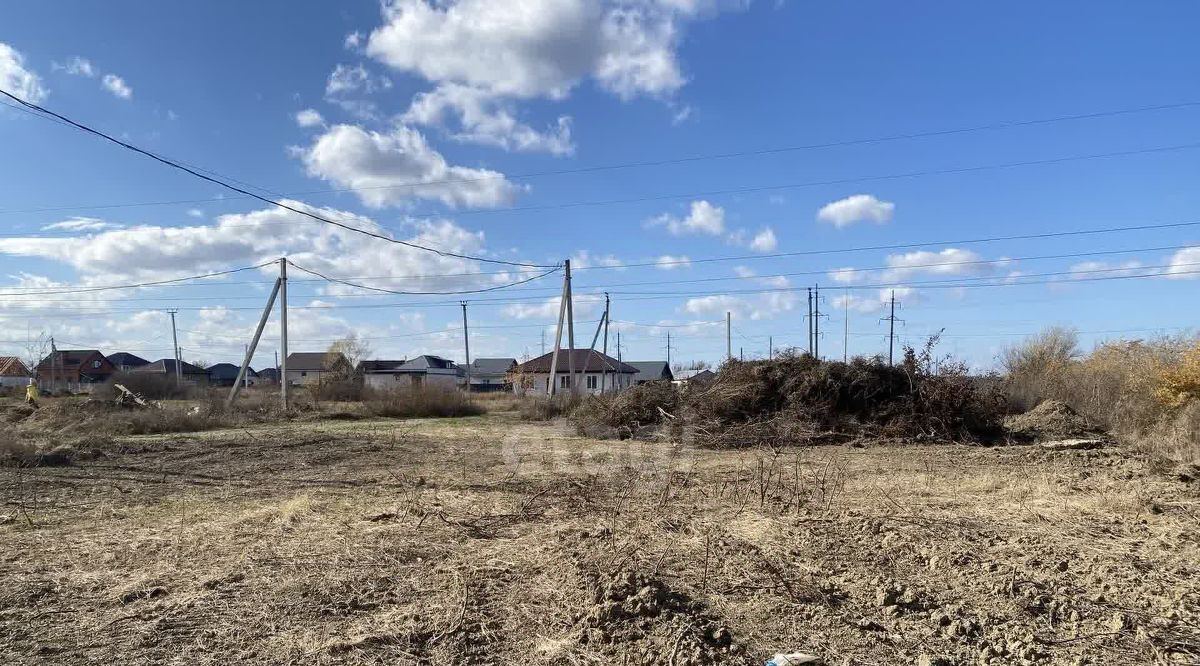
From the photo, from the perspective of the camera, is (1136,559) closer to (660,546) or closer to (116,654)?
(660,546)

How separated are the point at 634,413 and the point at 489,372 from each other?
67.6 meters

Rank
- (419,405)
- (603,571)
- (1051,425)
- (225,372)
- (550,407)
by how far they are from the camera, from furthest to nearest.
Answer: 1. (225,372)
2. (419,405)
3. (550,407)
4. (1051,425)
5. (603,571)

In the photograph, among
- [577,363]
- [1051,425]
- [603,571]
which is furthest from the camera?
[577,363]

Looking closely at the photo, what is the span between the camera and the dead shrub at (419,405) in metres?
28.4

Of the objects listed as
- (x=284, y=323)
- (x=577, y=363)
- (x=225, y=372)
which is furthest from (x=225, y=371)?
(x=284, y=323)

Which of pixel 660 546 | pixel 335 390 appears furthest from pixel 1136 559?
pixel 335 390

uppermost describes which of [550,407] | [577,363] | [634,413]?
[577,363]

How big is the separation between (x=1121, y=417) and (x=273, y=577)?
1946 cm

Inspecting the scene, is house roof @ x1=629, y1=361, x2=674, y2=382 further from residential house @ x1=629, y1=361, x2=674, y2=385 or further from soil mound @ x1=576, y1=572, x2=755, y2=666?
soil mound @ x1=576, y1=572, x2=755, y2=666

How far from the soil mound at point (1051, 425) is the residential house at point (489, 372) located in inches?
2591

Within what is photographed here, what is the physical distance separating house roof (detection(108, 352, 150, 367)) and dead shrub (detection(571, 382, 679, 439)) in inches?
3379

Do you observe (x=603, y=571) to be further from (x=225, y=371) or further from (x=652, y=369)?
(x=225, y=371)

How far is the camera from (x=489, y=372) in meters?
84.8

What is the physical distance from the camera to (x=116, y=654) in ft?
12.9
